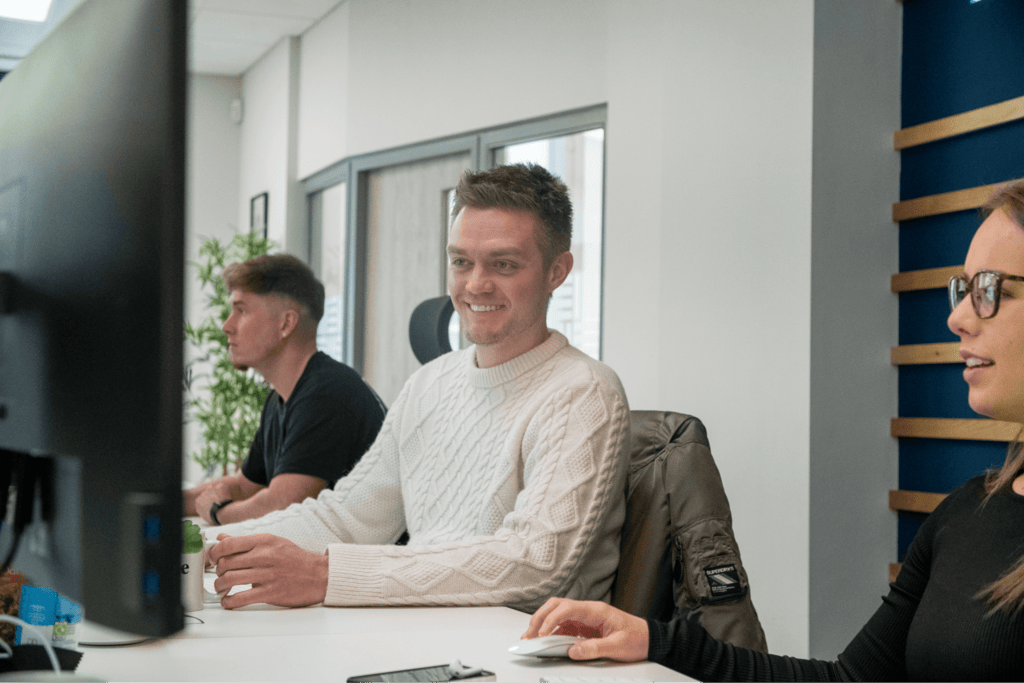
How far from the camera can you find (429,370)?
6.12 ft

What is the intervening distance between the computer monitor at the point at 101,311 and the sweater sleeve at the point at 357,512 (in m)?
1.08

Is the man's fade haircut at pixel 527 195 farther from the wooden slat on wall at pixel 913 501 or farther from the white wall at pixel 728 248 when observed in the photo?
the wooden slat on wall at pixel 913 501

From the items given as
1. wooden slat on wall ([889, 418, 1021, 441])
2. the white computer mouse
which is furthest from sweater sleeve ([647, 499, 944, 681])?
wooden slat on wall ([889, 418, 1021, 441])

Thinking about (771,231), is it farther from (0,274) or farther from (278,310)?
(0,274)

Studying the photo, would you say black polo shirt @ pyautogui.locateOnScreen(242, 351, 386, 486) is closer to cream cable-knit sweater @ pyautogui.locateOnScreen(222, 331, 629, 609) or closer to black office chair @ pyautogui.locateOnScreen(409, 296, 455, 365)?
black office chair @ pyautogui.locateOnScreen(409, 296, 455, 365)

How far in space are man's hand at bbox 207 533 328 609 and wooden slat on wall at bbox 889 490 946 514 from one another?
187 centimetres

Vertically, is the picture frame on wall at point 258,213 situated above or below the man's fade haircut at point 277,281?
above

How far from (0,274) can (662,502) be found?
3.50 feet

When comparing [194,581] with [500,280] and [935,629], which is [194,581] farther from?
[935,629]

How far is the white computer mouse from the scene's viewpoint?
1.02m

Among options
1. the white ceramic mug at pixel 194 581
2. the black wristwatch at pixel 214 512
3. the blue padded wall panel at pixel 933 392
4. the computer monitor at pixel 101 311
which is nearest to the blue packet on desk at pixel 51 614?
the white ceramic mug at pixel 194 581

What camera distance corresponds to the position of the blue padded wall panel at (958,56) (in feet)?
7.77

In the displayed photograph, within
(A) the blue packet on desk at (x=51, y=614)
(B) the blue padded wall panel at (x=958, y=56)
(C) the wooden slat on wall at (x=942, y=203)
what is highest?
(B) the blue padded wall panel at (x=958, y=56)

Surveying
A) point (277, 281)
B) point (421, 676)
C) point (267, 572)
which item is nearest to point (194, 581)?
point (267, 572)
